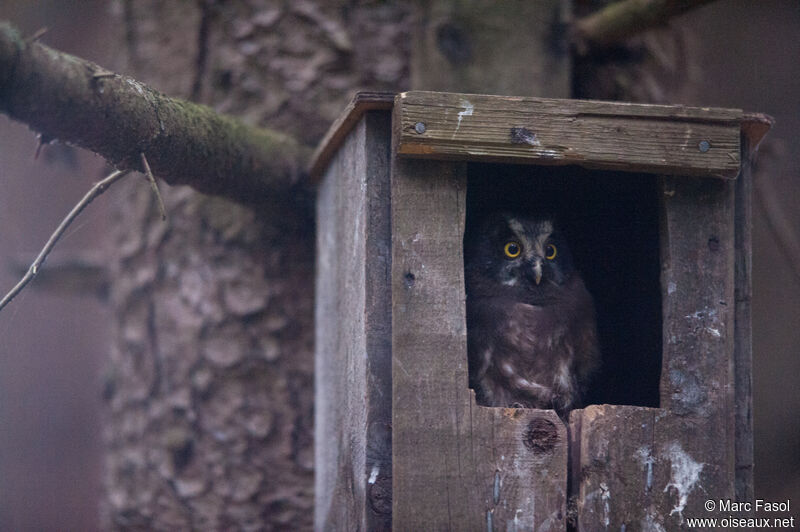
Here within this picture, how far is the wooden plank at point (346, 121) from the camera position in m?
2.50

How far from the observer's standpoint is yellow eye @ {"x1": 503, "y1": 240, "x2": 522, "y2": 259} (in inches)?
126

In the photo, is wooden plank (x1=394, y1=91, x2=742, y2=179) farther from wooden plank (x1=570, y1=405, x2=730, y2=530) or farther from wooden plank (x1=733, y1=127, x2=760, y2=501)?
wooden plank (x1=570, y1=405, x2=730, y2=530)

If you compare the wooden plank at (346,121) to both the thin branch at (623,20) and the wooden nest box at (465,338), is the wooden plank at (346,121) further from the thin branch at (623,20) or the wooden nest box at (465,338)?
the thin branch at (623,20)

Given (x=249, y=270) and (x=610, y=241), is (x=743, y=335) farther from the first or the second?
(x=249, y=270)

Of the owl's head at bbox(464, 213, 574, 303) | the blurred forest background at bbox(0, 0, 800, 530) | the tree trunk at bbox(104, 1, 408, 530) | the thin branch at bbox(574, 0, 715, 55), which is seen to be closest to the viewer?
the thin branch at bbox(574, 0, 715, 55)

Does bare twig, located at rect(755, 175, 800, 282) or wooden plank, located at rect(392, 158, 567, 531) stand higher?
bare twig, located at rect(755, 175, 800, 282)

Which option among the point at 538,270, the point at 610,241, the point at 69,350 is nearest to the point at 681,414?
the point at 538,270

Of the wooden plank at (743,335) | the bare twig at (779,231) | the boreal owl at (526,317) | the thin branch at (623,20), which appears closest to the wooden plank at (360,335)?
the boreal owl at (526,317)

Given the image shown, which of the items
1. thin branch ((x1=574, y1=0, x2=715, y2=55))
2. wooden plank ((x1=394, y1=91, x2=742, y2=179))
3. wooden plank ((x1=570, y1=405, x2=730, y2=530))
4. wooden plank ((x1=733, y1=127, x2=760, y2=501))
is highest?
Answer: thin branch ((x1=574, y1=0, x2=715, y2=55))

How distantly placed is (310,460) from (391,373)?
1073 millimetres

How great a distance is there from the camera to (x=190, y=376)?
3.44 meters

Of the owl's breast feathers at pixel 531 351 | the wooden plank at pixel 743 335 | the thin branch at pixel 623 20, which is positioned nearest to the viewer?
the wooden plank at pixel 743 335

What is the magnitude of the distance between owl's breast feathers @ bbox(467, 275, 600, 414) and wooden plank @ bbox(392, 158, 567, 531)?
18.4 inches

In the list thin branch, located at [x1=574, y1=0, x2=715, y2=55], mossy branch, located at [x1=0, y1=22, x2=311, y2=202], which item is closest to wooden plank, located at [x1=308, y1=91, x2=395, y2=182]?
mossy branch, located at [x1=0, y1=22, x2=311, y2=202]
